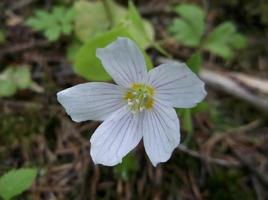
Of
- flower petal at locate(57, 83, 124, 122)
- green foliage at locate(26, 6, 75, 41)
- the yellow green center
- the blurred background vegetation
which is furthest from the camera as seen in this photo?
green foliage at locate(26, 6, 75, 41)

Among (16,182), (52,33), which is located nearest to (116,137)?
(16,182)

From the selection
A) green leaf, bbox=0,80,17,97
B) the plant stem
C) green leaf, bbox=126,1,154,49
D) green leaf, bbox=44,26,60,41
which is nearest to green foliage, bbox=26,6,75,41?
green leaf, bbox=44,26,60,41

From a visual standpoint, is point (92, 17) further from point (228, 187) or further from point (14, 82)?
point (228, 187)

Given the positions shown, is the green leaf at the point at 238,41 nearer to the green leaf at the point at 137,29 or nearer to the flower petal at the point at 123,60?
the green leaf at the point at 137,29

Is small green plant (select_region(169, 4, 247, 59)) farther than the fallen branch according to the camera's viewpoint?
Yes

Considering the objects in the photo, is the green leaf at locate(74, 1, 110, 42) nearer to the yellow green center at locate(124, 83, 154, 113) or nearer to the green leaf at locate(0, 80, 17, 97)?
the green leaf at locate(0, 80, 17, 97)

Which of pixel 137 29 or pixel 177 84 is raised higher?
pixel 177 84

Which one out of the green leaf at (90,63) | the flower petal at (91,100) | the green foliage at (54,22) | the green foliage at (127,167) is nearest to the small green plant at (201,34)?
the green foliage at (54,22)

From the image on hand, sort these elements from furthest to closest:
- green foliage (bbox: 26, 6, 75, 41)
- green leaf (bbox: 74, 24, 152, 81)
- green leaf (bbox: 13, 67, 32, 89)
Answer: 1. green foliage (bbox: 26, 6, 75, 41)
2. green leaf (bbox: 13, 67, 32, 89)
3. green leaf (bbox: 74, 24, 152, 81)
